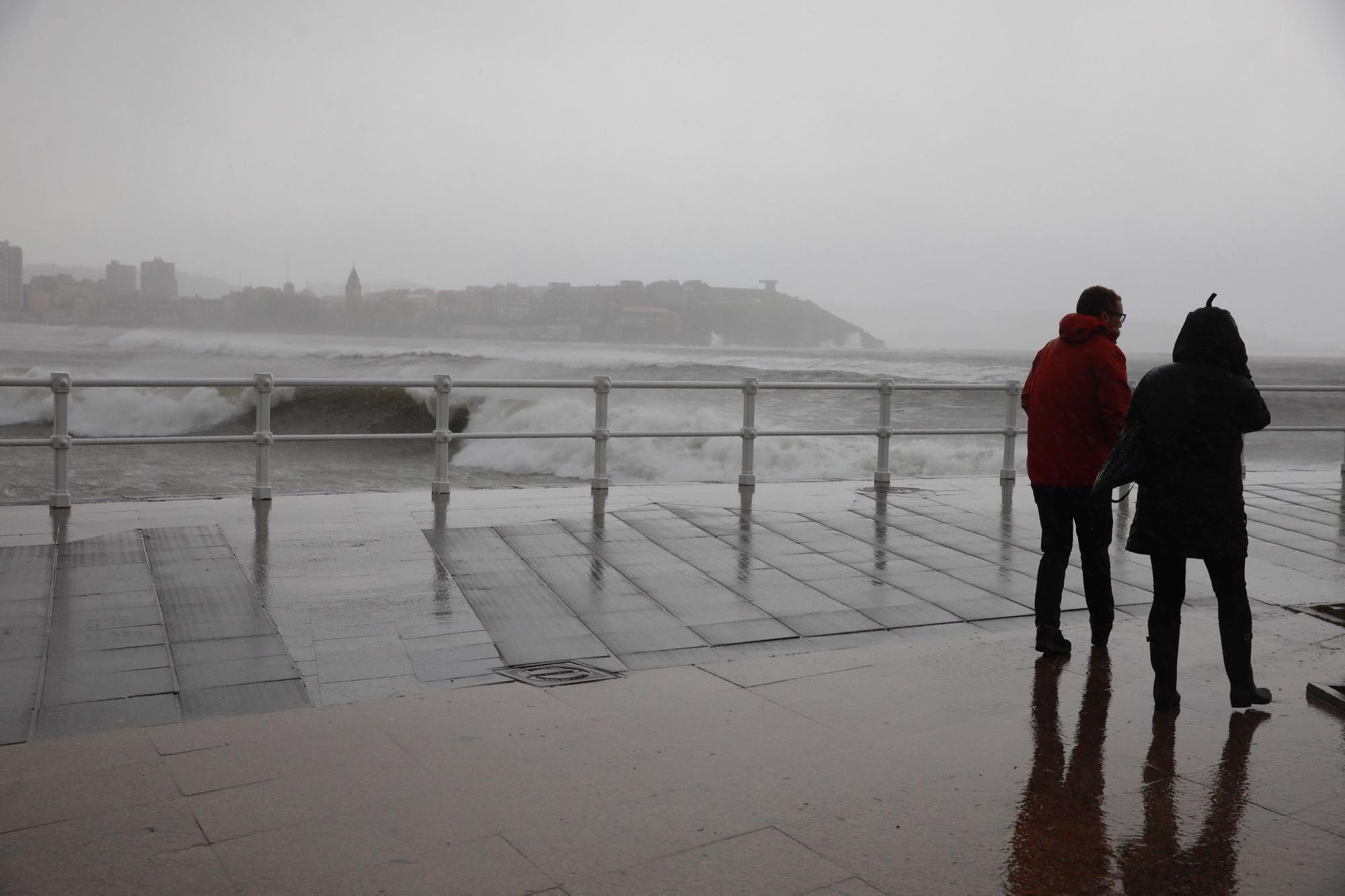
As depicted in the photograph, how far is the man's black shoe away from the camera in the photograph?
5.87 m

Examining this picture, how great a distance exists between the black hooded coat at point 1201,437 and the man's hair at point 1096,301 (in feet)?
2.99

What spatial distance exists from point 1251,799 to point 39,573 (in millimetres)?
6540

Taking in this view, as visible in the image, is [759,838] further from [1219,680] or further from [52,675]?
[52,675]

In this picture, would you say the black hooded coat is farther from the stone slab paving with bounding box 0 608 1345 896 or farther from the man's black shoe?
the man's black shoe

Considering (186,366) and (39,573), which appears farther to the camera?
(186,366)

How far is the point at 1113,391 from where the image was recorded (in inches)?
224

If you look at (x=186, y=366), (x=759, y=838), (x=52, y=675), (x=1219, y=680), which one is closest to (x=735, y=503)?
(x=1219, y=680)

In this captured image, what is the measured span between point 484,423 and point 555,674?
35949mm

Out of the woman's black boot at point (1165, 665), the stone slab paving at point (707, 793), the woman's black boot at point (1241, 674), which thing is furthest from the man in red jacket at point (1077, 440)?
the woman's black boot at point (1241, 674)

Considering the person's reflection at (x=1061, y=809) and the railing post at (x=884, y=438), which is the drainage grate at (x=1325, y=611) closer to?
the person's reflection at (x=1061, y=809)

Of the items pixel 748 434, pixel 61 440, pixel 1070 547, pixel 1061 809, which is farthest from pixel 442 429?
pixel 1061 809

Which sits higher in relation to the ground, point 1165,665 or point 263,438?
point 263,438

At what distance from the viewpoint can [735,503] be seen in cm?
1048

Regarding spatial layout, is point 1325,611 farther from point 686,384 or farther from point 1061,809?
point 686,384
